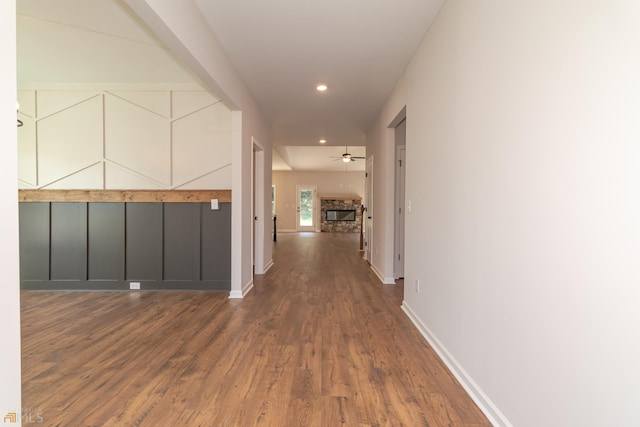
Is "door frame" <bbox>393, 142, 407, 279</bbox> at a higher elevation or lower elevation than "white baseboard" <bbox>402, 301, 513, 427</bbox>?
higher

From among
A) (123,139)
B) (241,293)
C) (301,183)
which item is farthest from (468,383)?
(301,183)

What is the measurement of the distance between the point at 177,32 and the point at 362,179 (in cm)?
1222

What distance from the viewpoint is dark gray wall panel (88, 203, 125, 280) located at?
4242mm

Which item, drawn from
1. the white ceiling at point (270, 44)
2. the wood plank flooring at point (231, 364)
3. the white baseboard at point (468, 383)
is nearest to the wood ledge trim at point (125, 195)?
the wood plank flooring at point (231, 364)

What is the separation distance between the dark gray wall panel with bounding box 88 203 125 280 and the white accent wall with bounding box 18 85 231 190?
333 mm

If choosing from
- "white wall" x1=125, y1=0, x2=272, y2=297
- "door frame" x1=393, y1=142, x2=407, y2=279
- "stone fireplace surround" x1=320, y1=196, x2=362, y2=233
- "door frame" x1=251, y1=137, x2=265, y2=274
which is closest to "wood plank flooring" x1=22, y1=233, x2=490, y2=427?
"white wall" x1=125, y1=0, x2=272, y2=297

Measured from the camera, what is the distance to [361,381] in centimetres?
208

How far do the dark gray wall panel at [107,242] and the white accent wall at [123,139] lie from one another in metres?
0.33

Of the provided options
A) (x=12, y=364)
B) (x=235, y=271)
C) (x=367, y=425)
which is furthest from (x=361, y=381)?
(x=235, y=271)

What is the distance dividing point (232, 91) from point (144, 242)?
229 cm

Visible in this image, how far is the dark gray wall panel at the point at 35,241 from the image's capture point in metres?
4.22

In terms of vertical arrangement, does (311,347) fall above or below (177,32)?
below

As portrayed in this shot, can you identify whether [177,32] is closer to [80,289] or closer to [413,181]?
[413,181]

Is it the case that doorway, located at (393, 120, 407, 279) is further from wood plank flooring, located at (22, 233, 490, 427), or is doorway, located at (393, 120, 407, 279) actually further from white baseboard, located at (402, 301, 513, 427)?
white baseboard, located at (402, 301, 513, 427)
